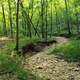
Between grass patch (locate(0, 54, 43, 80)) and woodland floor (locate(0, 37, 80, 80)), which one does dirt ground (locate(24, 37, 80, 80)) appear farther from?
grass patch (locate(0, 54, 43, 80))

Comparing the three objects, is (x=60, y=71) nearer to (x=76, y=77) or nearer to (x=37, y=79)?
(x=76, y=77)

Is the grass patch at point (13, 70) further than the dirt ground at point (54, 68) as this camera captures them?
No

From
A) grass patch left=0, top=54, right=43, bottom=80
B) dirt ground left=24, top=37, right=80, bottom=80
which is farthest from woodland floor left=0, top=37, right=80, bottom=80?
grass patch left=0, top=54, right=43, bottom=80

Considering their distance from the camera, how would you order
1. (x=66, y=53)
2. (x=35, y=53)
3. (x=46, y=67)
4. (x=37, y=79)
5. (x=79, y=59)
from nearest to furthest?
(x=37, y=79) → (x=46, y=67) → (x=79, y=59) → (x=66, y=53) → (x=35, y=53)

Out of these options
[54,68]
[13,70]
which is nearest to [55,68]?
[54,68]

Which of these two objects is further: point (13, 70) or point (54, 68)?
point (54, 68)

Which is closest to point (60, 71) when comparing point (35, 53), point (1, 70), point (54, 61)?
point (54, 61)

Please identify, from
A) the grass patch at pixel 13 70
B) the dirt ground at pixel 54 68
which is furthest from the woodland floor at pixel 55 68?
the grass patch at pixel 13 70

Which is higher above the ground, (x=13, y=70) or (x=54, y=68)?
(x=13, y=70)

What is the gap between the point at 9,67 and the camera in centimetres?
1050

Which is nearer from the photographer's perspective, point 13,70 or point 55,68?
point 13,70

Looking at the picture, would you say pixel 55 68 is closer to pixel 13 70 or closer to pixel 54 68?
pixel 54 68

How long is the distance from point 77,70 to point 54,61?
8.93ft

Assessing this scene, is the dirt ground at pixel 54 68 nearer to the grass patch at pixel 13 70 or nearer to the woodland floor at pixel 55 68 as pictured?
the woodland floor at pixel 55 68
